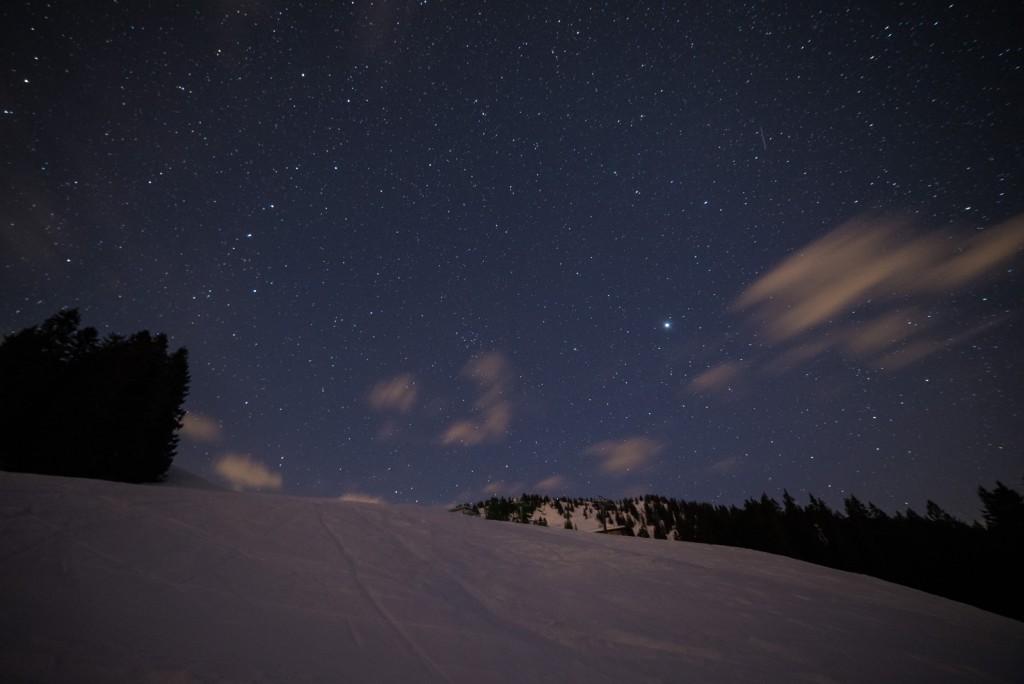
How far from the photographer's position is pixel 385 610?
570cm

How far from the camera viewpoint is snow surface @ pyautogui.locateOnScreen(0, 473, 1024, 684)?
12.8 ft

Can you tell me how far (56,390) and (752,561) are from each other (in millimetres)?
38692

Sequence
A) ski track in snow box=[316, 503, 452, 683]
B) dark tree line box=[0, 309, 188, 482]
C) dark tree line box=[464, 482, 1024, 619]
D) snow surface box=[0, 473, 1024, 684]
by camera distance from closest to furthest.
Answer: snow surface box=[0, 473, 1024, 684]
ski track in snow box=[316, 503, 452, 683]
dark tree line box=[0, 309, 188, 482]
dark tree line box=[464, 482, 1024, 619]

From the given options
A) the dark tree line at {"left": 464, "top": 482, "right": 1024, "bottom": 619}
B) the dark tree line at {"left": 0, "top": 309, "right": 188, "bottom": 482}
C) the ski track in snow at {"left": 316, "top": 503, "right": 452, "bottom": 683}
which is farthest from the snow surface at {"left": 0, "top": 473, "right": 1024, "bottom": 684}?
the dark tree line at {"left": 464, "top": 482, "right": 1024, "bottom": 619}

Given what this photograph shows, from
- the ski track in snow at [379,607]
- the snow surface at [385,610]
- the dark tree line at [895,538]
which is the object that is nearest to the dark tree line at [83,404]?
the snow surface at [385,610]

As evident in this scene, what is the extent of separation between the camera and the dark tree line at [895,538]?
1705 inches

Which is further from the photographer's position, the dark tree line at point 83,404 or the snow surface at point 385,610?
the dark tree line at point 83,404

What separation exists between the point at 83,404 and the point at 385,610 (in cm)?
3078

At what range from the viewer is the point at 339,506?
12.4m

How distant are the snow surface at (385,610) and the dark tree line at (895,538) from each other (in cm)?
4379

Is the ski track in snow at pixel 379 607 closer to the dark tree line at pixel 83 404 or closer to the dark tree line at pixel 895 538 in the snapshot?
the dark tree line at pixel 83 404

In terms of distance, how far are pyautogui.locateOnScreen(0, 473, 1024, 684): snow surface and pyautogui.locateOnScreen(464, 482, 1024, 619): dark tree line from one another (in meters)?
43.8

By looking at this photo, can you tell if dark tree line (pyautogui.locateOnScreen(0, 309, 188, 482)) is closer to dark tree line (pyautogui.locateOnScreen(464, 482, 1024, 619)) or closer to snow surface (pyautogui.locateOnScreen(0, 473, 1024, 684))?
snow surface (pyautogui.locateOnScreen(0, 473, 1024, 684))

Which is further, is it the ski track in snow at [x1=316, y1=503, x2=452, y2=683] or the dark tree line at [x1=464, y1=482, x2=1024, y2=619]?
the dark tree line at [x1=464, y1=482, x2=1024, y2=619]
